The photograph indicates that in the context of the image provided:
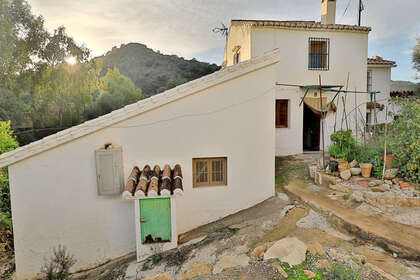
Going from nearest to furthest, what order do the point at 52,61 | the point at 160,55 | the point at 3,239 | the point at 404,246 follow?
the point at 404,246
the point at 3,239
the point at 52,61
the point at 160,55

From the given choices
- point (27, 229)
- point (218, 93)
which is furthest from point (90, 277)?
point (218, 93)

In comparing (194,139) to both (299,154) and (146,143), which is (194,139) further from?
(299,154)

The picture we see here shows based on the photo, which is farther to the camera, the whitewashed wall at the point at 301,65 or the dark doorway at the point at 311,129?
the dark doorway at the point at 311,129

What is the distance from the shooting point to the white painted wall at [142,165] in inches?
236

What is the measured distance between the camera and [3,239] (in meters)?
7.68

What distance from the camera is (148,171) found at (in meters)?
6.34

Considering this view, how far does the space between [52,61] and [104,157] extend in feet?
60.6

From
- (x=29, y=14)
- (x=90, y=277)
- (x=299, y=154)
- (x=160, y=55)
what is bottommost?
(x=90, y=277)

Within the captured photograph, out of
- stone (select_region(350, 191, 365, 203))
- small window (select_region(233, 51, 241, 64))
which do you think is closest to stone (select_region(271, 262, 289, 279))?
stone (select_region(350, 191, 365, 203))

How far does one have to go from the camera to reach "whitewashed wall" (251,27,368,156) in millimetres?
11594

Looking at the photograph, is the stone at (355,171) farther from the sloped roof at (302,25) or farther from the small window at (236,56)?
the small window at (236,56)

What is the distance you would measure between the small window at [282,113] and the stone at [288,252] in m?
8.41

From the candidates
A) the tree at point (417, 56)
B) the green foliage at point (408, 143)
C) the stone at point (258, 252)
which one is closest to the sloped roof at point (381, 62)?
the tree at point (417, 56)

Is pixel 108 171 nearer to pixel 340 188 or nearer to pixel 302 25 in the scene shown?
pixel 340 188
